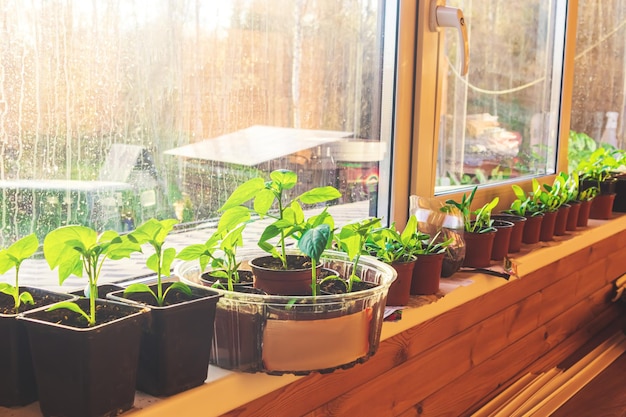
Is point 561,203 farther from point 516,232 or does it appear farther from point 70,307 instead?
point 70,307

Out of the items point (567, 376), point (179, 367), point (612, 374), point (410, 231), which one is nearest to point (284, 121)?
point (410, 231)

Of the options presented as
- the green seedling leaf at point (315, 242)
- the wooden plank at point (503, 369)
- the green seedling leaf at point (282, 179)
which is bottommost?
the wooden plank at point (503, 369)

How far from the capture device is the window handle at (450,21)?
160 centimetres

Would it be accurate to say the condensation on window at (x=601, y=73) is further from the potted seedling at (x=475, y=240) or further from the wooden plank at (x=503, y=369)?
the potted seedling at (x=475, y=240)

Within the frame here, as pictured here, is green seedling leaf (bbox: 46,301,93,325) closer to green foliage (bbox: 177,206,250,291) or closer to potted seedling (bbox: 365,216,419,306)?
green foliage (bbox: 177,206,250,291)

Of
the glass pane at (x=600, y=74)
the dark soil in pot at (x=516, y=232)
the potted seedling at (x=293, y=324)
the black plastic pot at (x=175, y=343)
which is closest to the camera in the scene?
the black plastic pot at (x=175, y=343)

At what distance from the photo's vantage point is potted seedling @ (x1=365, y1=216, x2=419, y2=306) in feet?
4.14

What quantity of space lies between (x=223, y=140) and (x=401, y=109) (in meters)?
0.53

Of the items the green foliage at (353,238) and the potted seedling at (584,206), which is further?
the potted seedling at (584,206)

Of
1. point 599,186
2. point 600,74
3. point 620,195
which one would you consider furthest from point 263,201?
point 600,74

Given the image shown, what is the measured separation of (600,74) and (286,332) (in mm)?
2322

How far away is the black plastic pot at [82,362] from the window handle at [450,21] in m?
1.10

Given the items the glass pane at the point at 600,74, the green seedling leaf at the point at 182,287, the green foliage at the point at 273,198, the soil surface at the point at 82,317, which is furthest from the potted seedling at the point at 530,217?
the soil surface at the point at 82,317

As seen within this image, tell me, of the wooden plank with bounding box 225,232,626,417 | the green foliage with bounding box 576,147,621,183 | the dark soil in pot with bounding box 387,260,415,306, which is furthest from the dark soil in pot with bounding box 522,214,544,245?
the dark soil in pot with bounding box 387,260,415,306
